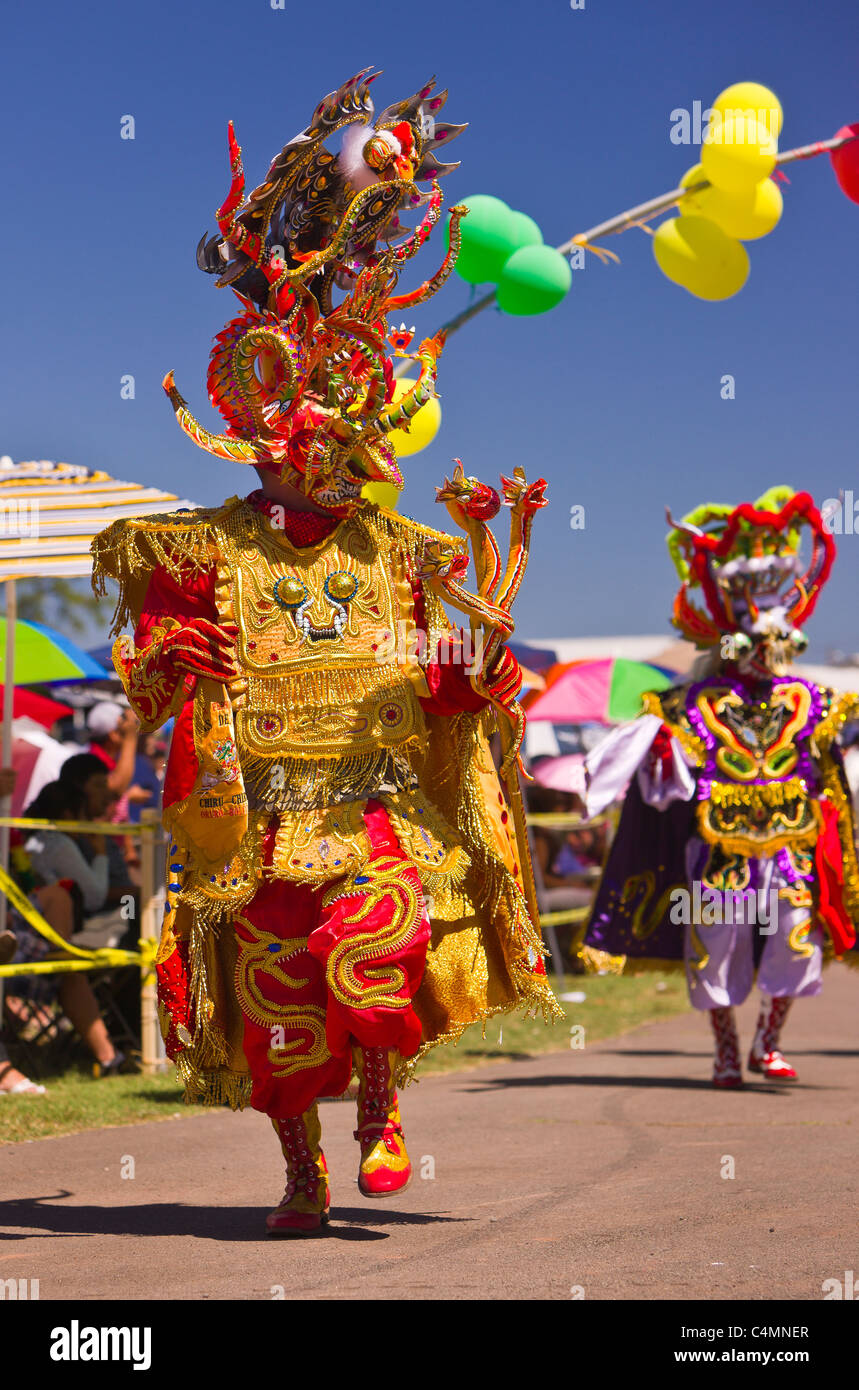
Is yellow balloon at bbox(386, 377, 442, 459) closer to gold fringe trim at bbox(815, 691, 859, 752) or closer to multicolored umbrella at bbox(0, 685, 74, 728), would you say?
gold fringe trim at bbox(815, 691, 859, 752)

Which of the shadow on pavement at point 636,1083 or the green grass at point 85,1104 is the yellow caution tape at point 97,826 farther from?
the shadow on pavement at point 636,1083

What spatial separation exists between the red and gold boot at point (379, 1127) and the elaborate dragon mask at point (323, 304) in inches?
60.1

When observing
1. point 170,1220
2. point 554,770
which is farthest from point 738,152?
point 554,770

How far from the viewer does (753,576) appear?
8.02 metres

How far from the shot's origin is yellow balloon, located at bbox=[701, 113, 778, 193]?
748 cm

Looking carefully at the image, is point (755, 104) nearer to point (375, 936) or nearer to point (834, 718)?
point (834, 718)

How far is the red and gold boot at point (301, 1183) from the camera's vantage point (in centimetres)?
448

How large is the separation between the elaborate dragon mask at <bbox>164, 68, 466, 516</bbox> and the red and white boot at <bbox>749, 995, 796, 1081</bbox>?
14.0 ft

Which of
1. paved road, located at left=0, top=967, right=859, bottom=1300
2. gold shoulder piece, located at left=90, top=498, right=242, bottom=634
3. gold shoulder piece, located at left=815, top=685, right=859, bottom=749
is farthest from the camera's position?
gold shoulder piece, located at left=815, top=685, right=859, bottom=749

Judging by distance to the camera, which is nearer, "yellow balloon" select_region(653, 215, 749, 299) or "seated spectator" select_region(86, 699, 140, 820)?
"yellow balloon" select_region(653, 215, 749, 299)

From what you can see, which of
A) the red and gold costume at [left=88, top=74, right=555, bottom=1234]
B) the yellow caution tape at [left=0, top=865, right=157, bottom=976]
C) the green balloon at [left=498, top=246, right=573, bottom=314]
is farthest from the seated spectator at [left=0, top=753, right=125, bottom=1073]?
the red and gold costume at [left=88, top=74, right=555, bottom=1234]

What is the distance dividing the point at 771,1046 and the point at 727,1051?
0.37 meters

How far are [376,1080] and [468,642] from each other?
4.04ft

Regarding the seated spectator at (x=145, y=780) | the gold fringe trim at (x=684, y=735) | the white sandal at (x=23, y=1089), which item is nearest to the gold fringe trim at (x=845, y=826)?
the gold fringe trim at (x=684, y=735)
